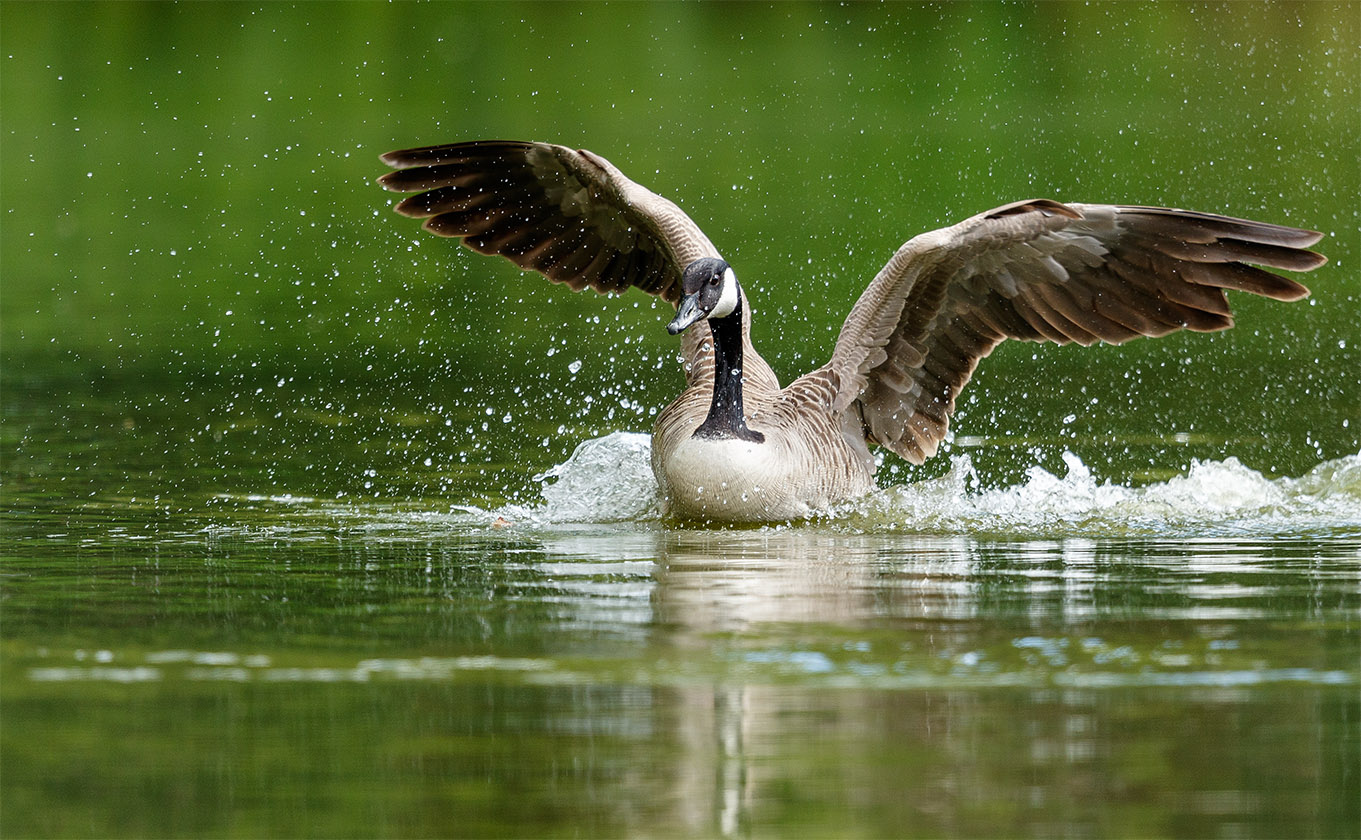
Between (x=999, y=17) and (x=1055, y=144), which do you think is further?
(x=999, y=17)

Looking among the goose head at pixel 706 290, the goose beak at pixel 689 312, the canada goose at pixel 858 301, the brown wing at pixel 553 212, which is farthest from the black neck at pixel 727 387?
the brown wing at pixel 553 212

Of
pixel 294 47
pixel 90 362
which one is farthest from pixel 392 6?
pixel 90 362

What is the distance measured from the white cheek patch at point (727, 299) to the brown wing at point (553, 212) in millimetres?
883

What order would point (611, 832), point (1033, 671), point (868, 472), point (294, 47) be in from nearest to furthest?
point (611, 832) → point (1033, 671) → point (868, 472) → point (294, 47)

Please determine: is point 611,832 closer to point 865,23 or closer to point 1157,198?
point 1157,198

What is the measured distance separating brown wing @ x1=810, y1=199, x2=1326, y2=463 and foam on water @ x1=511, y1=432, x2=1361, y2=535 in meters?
0.62

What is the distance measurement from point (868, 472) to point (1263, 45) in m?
29.9

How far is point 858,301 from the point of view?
35.4 ft

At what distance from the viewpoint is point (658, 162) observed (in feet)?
82.5

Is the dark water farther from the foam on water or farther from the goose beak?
the goose beak

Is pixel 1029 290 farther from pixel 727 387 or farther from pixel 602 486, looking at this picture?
pixel 602 486

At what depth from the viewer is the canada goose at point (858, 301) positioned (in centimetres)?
977

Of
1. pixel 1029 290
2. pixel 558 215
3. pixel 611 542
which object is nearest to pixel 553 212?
pixel 558 215

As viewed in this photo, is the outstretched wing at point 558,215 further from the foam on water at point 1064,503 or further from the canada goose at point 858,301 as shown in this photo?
the foam on water at point 1064,503
